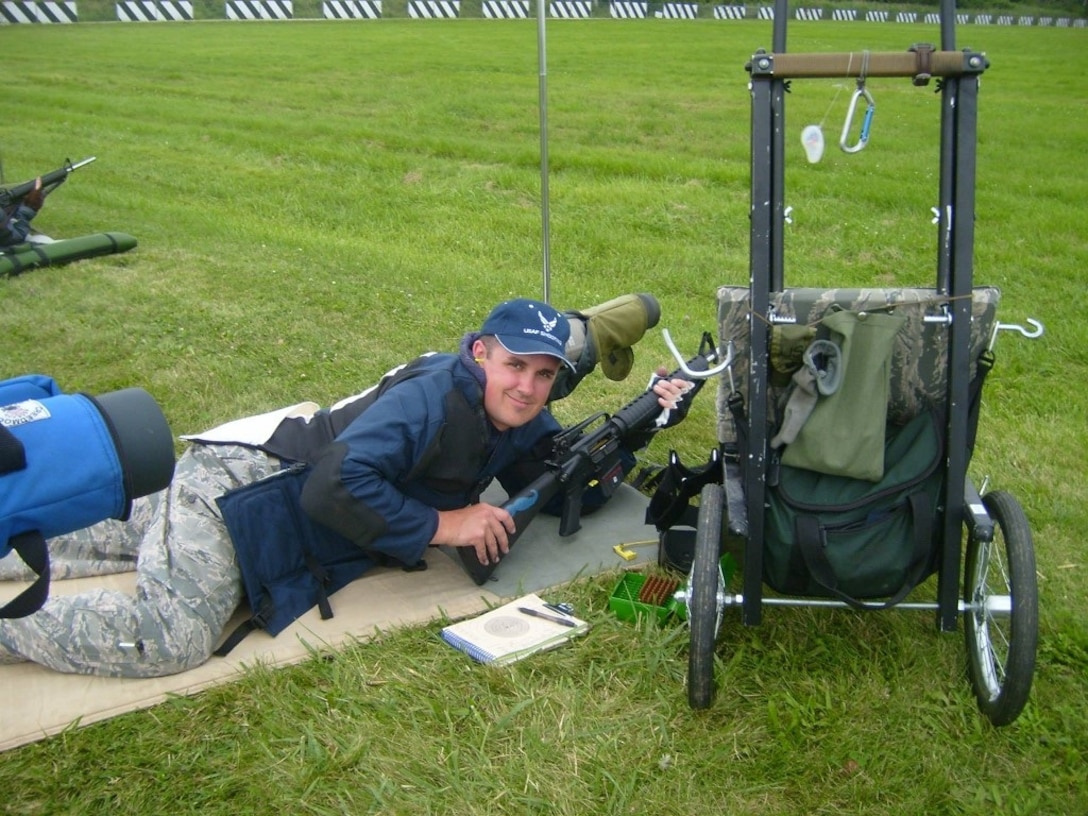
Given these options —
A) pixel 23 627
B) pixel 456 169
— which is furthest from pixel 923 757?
pixel 456 169

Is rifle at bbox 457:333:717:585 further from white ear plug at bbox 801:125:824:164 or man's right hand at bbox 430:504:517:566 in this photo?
white ear plug at bbox 801:125:824:164

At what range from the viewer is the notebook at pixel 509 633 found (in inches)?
141

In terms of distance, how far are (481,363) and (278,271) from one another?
467 centimetres

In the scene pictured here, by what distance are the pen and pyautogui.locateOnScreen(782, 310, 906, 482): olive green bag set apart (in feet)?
3.59

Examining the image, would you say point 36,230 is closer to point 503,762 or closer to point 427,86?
point 503,762

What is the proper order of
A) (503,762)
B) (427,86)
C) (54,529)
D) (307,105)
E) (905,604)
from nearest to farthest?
(54,529) → (503,762) → (905,604) → (307,105) → (427,86)

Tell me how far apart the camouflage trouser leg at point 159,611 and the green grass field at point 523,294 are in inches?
9.6

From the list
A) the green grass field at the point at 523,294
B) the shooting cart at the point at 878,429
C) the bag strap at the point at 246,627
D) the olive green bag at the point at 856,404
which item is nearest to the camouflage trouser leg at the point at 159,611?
the bag strap at the point at 246,627

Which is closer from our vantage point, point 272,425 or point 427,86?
point 272,425

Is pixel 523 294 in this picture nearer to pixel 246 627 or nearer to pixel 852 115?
pixel 246 627

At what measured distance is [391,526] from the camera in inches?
143

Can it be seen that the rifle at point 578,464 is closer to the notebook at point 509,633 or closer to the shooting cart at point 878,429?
the notebook at point 509,633

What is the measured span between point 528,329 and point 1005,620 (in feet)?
6.13

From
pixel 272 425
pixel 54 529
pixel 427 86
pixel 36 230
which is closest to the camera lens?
pixel 54 529
